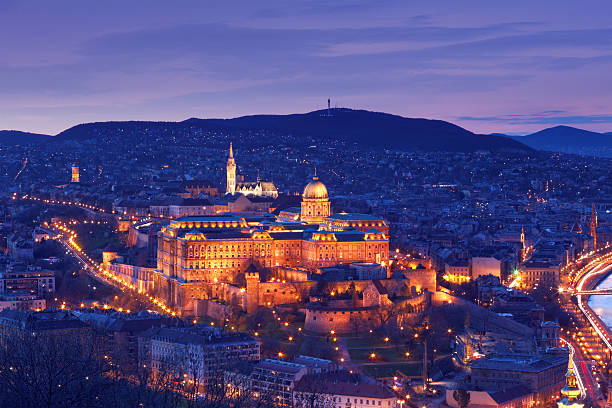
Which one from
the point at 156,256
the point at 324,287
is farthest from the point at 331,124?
the point at 324,287

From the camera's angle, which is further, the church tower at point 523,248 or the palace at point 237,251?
the church tower at point 523,248

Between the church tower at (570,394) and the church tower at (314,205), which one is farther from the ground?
the church tower at (314,205)

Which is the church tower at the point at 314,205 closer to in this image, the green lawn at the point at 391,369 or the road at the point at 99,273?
the road at the point at 99,273

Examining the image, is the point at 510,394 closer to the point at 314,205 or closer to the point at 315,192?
the point at 314,205

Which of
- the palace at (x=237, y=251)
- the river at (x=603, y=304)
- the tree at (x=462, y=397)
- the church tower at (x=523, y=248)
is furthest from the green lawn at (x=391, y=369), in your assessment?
the church tower at (x=523, y=248)

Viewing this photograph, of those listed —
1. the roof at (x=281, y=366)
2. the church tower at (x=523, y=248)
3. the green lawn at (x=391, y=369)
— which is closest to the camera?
the roof at (x=281, y=366)

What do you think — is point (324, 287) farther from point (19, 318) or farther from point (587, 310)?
point (587, 310)

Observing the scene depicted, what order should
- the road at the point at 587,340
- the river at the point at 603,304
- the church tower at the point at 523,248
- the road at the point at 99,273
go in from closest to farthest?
the road at the point at 587,340 → the road at the point at 99,273 → the river at the point at 603,304 → the church tower at the point at 523,248
